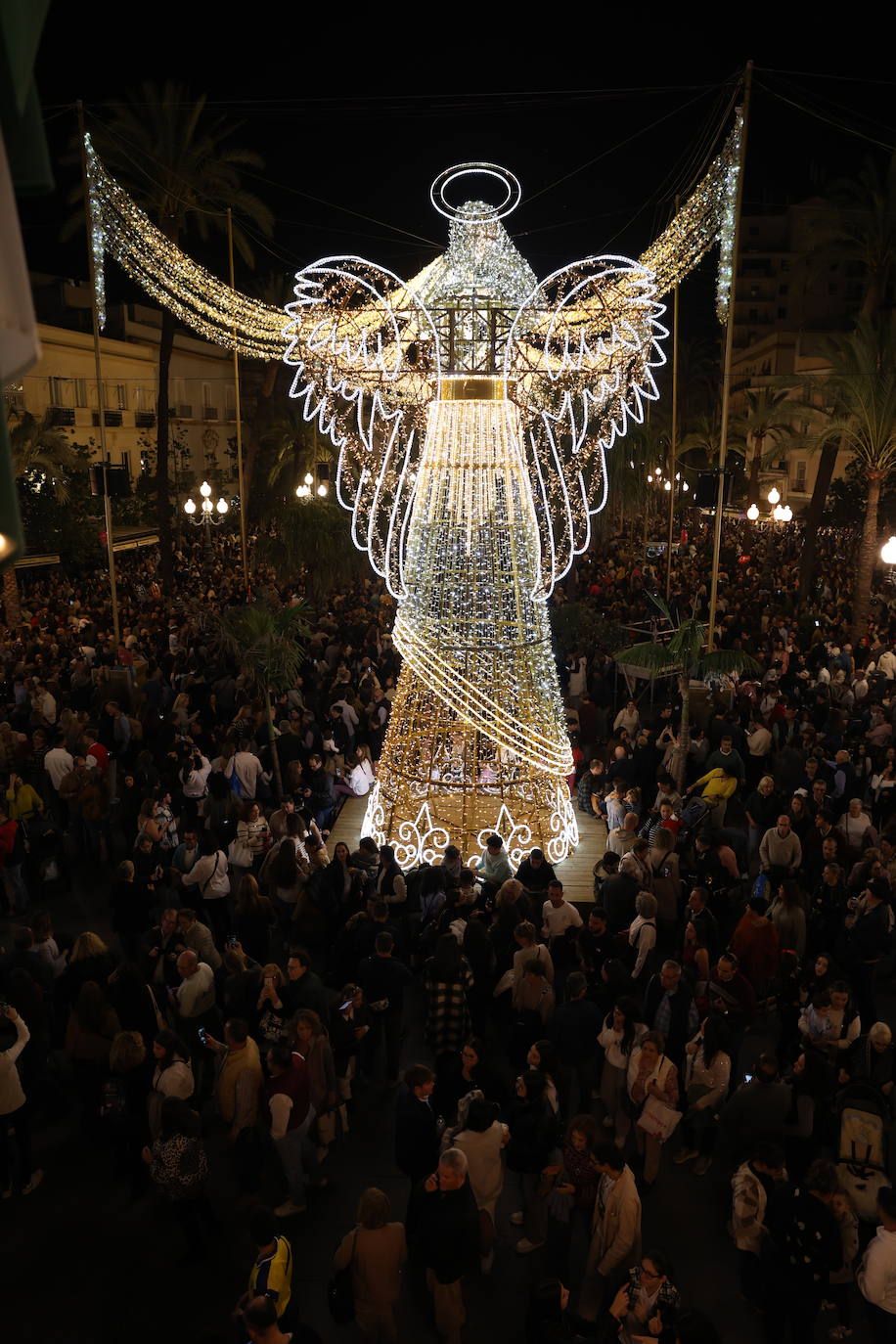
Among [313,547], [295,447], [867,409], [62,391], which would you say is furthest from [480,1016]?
[62,391]

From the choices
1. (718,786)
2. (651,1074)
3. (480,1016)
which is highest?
(718,786)

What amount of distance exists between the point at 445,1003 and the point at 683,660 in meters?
6.12

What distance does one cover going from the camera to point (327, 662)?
1617cm

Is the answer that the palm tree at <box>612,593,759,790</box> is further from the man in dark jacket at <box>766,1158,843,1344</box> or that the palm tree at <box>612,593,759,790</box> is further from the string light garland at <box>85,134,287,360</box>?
the man in dark jacket at <box>766,1158,843,1344</box>

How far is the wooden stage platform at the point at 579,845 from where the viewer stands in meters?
10.3

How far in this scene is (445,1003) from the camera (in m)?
6.42

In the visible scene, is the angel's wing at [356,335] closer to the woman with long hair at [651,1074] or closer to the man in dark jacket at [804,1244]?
the woman with long hair at [651,1074]

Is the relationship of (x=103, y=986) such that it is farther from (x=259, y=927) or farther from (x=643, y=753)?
(x=643, y=753)

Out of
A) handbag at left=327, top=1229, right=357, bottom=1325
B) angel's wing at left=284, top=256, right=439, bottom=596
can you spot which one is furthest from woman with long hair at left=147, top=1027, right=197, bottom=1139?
angel's wing at left=284, top=256, right=439, bottom=596

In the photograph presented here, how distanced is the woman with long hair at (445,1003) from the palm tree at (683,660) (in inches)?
211

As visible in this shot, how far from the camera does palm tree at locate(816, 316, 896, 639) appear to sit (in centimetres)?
1953

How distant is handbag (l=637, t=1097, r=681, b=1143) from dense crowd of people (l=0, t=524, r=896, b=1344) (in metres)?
0.02

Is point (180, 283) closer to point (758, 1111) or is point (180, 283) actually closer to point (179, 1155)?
point (179, 1155)

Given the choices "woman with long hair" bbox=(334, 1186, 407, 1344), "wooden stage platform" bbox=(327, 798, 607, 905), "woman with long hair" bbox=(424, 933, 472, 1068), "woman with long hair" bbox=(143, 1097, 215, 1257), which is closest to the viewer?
"woman with long hair" bbox=(334, 1186, 407, 1344)
